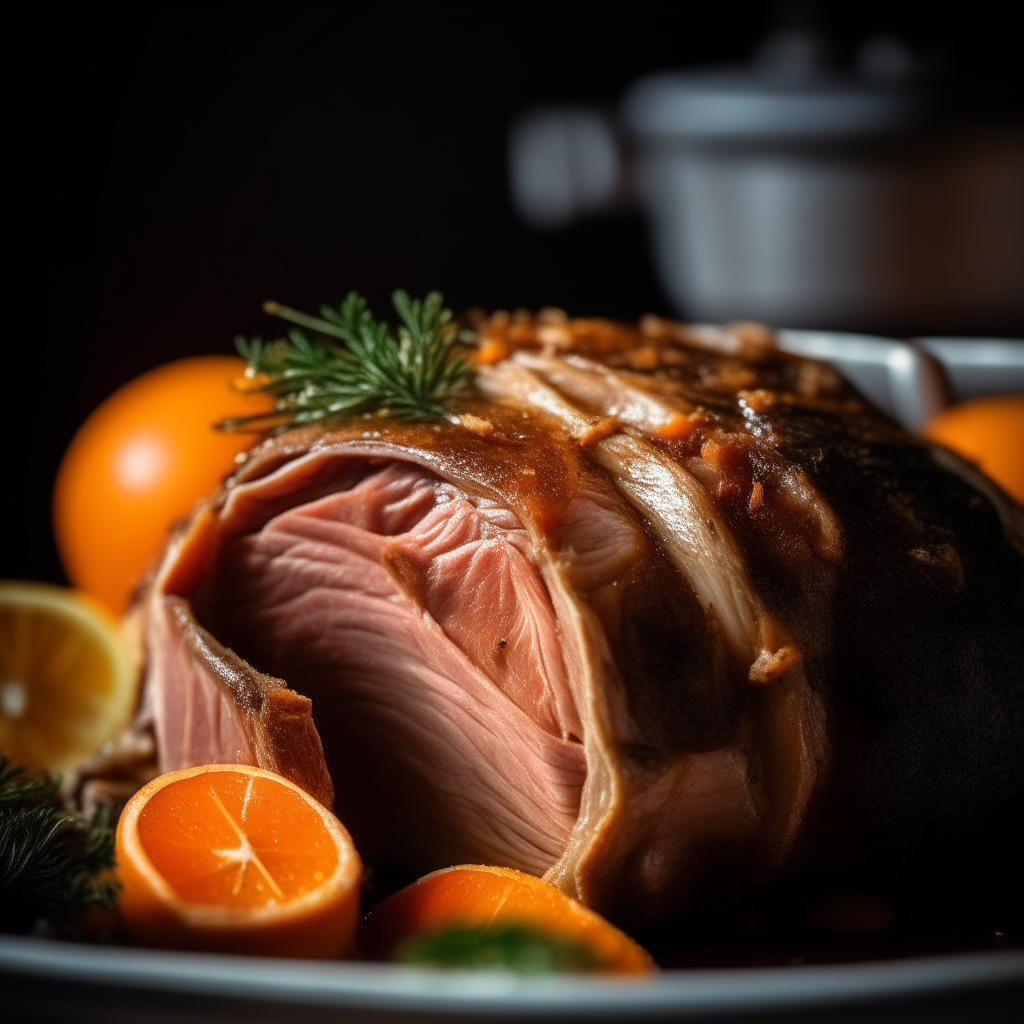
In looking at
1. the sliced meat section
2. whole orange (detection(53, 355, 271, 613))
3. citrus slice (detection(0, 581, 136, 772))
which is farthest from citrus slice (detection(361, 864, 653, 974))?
whole orange (detection(53, 355, 271, 613))

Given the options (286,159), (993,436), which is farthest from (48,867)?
(286,159)

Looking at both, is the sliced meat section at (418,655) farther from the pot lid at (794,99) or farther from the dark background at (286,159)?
the pot lid at (794,99)

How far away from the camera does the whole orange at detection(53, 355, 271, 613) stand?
2760mm

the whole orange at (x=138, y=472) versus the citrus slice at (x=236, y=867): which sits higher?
the citrus slice at (x=236, y=867)

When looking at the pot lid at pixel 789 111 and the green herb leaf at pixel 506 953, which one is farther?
the pot lid at pixel 789 111

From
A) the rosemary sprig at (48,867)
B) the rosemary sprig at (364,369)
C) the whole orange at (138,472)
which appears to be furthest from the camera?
the whole orange at (138,472)

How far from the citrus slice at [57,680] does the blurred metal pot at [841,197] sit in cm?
290

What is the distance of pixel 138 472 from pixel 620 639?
1.55 metres

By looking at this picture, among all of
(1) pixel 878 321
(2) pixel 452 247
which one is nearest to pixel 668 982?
(1) pixel 878 321

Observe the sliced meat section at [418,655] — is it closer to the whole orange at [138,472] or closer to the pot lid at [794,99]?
the whole orange at [138,472]

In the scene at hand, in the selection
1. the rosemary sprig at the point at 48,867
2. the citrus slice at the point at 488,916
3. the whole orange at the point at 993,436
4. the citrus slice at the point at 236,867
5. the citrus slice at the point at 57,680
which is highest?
the citrus slice at the point at 236,867

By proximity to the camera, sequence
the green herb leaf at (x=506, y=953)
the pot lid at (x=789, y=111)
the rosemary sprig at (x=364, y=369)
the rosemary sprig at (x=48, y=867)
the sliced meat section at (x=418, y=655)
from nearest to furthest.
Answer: the green herb leaf at (x=506, y=953)
the rosemary sprig at (x=48, y=867)
the sliced meat section at (x=418, y=655)
the rosemary sprig at (x=364, y=369)
the pot lid at (x=789, y=111)

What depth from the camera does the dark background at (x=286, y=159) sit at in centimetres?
442

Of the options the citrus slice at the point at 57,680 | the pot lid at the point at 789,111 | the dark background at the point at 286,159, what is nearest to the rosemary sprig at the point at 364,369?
the citrus slice at the point at 57,680
